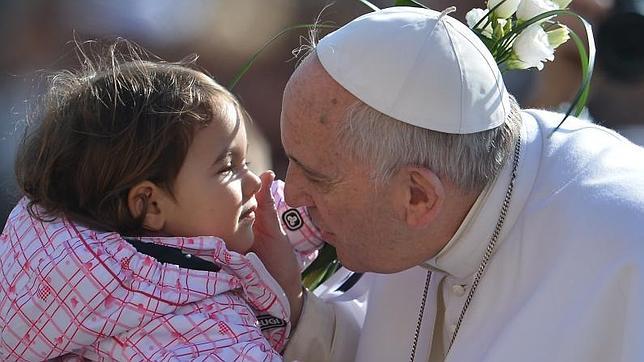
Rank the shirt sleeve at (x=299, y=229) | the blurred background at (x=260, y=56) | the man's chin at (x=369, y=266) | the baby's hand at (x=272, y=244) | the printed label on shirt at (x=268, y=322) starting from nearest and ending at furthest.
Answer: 1. the man's chin at (x=369, y=266)
2. the printed label on shirt at (x=268, y=322)
3. the baby's hand at (x=272, y=244)
4. the shirt sleeve at (x=299, y=229)
5. the blurred background at (x=260, y=56)

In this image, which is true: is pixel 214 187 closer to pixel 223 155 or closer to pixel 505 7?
pixel 223 155

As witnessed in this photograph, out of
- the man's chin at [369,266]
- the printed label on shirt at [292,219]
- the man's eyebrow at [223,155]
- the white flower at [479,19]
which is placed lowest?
the printed label on shirt at [292,219]

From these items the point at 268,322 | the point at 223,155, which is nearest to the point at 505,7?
the point at 223,155

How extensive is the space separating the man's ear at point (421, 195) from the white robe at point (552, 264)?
12cm

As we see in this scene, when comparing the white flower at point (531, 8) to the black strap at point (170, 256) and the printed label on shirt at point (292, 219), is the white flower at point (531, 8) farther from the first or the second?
the black strap at point (170, 256)

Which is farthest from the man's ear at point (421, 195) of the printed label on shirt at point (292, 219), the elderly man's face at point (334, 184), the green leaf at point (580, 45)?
the printed label on shirt at point (292, 219)

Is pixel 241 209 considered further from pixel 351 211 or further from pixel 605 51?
pixel 605 51

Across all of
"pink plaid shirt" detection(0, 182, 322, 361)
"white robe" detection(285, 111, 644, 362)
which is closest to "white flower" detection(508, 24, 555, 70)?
"white robe" detection(285, 111, 644, 362)

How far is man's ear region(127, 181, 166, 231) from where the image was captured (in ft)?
8.78

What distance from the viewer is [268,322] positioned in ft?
9.57

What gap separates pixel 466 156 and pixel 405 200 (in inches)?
7.2

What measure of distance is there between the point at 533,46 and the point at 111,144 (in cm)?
110

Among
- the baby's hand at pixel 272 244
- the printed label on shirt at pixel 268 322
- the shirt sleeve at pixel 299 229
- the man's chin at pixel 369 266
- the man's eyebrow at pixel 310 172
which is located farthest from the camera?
the shirt sleeve at pixel 299 229

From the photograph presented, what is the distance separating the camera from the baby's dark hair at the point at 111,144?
265cm
